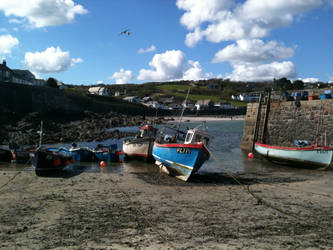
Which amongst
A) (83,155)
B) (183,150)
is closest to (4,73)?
(83,155)

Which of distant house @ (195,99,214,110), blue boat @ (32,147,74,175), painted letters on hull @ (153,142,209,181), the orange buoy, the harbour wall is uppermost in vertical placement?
distant house @ (195,99,214,110)

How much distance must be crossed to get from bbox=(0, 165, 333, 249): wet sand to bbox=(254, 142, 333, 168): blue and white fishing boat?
3.63m

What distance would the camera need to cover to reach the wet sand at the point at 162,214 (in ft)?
22.8

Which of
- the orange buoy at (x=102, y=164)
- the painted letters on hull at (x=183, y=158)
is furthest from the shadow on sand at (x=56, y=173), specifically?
the painted letters on hull at (x=183, y=158)

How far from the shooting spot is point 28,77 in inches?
3792

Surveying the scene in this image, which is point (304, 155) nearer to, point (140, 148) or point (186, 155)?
point (186, 155)

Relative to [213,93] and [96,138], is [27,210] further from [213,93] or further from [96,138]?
[213,93]

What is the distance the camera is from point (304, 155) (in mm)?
19203

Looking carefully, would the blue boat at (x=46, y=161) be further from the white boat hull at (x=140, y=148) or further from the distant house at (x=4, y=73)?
the distant house at (x=4, y=73)

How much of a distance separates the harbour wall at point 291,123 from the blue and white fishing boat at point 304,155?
1.76 metres

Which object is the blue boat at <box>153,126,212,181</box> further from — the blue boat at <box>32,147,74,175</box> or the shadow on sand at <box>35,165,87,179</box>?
the blue boat at <box>32,147,74,175</box>

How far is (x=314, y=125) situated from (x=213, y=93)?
14706 cm

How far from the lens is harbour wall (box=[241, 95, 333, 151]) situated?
2208cm

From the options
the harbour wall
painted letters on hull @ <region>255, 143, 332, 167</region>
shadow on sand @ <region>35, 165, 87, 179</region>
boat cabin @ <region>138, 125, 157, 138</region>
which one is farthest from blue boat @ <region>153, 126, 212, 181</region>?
the harbour wall
